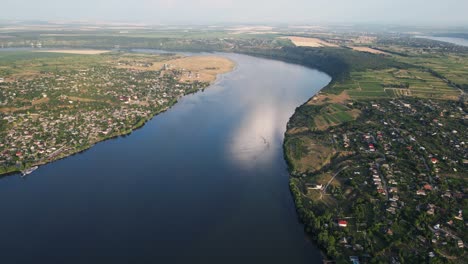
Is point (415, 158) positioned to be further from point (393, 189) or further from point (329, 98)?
point (329, 98)

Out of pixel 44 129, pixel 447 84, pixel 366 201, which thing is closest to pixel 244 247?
pixel 366 201

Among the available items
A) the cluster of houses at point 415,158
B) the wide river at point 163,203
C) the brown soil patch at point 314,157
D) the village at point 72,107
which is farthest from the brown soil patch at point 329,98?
the village at point 72,107

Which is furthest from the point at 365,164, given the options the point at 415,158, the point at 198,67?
the point at 198,67

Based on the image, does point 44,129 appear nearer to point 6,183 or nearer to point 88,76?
point 6,183

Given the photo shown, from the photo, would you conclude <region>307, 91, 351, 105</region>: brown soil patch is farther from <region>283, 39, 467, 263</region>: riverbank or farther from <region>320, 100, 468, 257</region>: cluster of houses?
<region>320, 100, 468, 257</region>: cluster of houses

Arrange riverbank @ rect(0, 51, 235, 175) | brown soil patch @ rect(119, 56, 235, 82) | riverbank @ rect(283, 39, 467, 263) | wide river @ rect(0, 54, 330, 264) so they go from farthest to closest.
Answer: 1. brown soil patch @ rect(119, 56, 235, 82)
2. riverbank @ rect(0, 51, 235, 175)
3. riverbank @ rect(283, 39, 467, 263)
4. wide river @ rect(0, 54, 330, 264)

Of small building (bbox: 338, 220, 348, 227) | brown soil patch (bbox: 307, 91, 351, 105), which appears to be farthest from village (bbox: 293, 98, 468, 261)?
brown soil patch (bbox: 307, 91, 351, 105)
